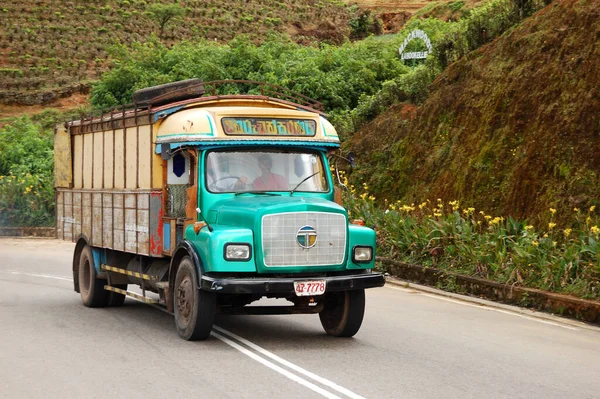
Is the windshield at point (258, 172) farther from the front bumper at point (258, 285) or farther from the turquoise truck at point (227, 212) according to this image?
the front bumper at point (258, 285)

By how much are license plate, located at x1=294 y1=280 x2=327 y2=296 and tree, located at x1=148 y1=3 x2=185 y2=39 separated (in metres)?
68.9

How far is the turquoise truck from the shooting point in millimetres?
10688

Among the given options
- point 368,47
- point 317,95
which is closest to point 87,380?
point 317,95

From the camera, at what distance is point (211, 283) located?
10.4 metres

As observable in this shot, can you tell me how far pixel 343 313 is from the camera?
11703 mm

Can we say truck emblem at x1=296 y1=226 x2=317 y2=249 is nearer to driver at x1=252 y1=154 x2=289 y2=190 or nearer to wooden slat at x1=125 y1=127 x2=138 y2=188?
driver at x1=252 y1=154 x2=289 y2=190

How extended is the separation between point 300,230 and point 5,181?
26563 millimetres

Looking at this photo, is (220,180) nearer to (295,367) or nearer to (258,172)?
(258,172)

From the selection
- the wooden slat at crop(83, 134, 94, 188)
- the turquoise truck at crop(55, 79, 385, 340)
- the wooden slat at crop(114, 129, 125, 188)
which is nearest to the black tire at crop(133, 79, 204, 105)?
the turquoise truck at crop(55, 79, 385, 340)

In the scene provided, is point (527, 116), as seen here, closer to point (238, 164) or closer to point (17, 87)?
point (238, 164)

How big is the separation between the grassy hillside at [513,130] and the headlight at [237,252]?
833cm

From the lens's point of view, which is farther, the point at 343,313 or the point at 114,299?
the point at 114,299

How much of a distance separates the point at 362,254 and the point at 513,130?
954cm

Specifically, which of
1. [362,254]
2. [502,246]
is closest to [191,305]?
[362,254]
